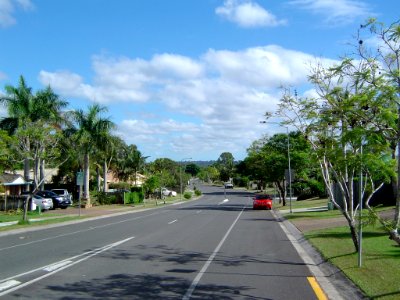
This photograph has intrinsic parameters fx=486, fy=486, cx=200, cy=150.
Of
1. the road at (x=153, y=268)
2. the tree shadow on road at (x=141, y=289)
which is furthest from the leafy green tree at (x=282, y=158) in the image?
the tree shadow on road at (x=141, y=289)

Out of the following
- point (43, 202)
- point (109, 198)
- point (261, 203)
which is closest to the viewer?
point (43, 202)

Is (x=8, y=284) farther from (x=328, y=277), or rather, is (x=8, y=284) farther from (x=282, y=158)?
(x=282, y=158)

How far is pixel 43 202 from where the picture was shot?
40812mm

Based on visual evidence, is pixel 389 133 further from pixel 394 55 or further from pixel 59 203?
pixel 59 203

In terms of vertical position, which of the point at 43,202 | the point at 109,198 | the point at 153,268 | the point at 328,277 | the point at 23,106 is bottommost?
the point at 328,277

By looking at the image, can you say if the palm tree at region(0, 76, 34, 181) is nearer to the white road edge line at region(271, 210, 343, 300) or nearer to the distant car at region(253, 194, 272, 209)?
the distant car at region(253, 194, 272, 209)

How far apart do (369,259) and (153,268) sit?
5.30 meters

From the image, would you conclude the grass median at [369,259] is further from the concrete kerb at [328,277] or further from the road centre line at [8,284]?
the road centre line at [8,284]

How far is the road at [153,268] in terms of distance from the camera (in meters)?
9.03

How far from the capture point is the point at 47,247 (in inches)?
638

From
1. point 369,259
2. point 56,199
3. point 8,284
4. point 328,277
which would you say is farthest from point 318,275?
point 56,199

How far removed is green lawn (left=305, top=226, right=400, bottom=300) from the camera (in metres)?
8.80

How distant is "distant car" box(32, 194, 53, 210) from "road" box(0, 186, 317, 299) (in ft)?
71.8

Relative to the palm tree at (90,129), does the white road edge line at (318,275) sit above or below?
below
